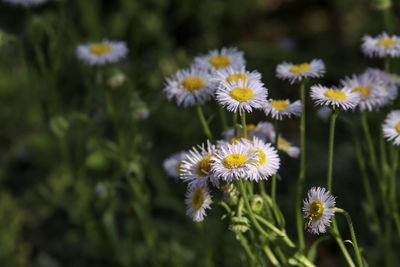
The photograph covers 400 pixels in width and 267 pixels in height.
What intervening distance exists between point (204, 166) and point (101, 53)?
2.60 ft

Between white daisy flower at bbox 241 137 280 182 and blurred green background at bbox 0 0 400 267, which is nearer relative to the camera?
white daisy flower at bbox 241 137 280 182

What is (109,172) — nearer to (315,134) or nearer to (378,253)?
(315,134)

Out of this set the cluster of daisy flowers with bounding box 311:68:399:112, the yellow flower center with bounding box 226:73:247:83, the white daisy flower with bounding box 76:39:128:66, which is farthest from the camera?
the white daisy flower with bounding box 76:39:128:66

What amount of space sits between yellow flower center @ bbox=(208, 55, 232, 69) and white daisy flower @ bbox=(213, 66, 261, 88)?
0.10m

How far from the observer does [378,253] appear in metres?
1.71

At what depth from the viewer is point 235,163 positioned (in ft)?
3.01

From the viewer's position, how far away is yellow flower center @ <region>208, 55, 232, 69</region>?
1264 millimetres

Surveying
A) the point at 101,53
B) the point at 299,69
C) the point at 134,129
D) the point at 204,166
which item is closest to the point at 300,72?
the point at 299,69

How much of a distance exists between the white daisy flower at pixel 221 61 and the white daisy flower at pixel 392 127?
374mm

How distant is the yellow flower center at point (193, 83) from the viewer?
118 cm

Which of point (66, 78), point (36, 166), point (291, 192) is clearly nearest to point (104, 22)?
point (36, 166)

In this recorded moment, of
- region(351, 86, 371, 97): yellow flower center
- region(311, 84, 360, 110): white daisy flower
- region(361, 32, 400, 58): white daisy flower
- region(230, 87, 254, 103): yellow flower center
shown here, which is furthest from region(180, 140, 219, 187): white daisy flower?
region(361, 32, 400, 58): white daisy flower

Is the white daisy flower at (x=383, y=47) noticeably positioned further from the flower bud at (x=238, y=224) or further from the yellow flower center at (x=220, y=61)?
the flower bud at (x=238, y=224)

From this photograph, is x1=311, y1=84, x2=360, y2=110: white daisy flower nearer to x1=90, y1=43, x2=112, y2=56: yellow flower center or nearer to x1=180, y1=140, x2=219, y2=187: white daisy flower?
x1=180, y1=140, x2=219, y2=187: white daisy flower
